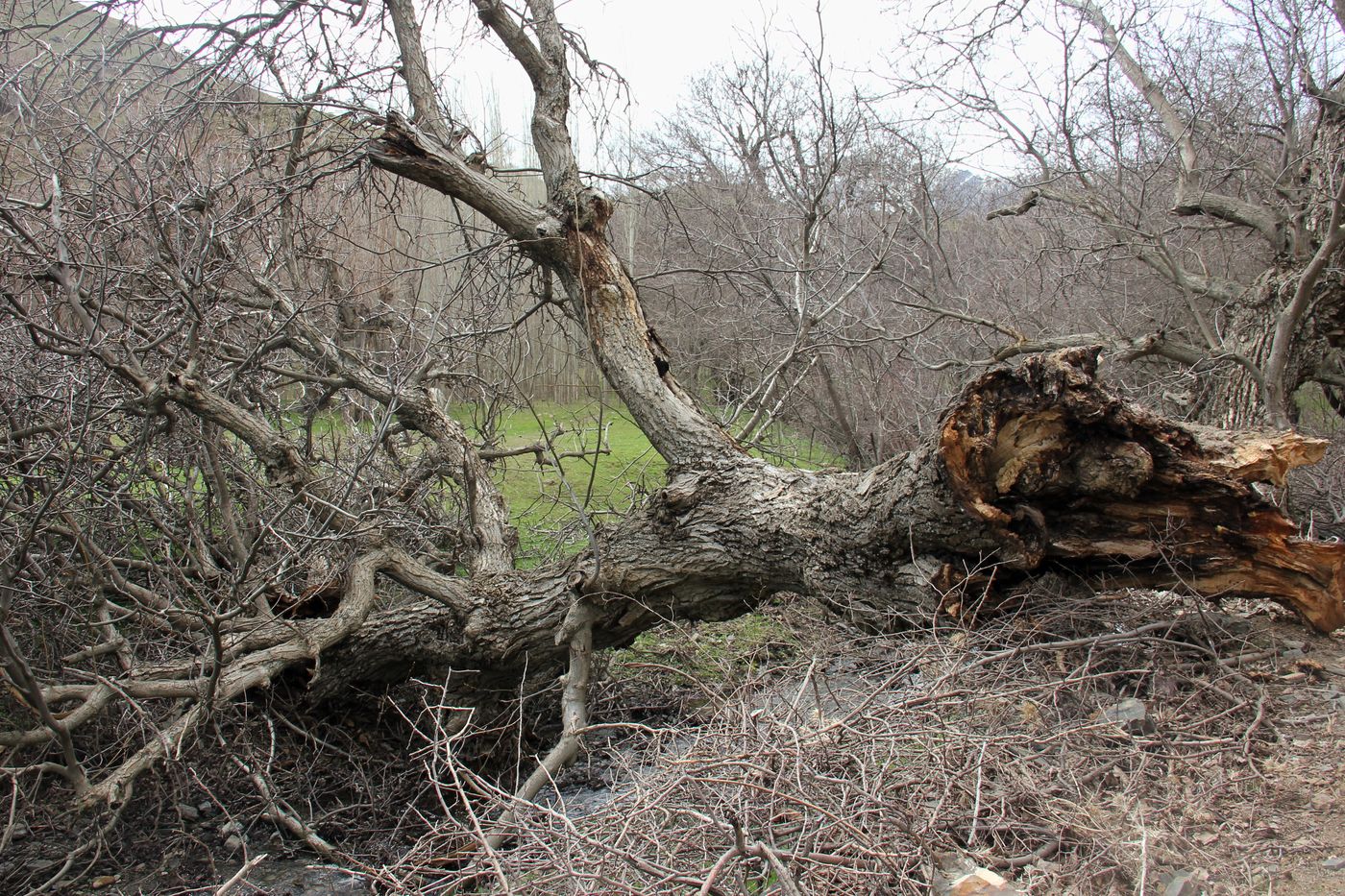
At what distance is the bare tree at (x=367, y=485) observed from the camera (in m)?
3.53

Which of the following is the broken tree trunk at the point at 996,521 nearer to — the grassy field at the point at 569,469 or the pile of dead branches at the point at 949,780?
the pile of dead branches at the point at 949,780

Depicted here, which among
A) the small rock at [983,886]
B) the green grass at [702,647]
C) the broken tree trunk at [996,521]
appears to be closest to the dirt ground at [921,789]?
the small rock at [983,886]

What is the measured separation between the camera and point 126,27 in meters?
5.09

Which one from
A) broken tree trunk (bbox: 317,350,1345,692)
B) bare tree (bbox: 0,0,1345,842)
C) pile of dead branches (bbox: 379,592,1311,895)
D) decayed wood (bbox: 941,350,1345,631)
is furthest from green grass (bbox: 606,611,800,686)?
decayed wood (bbox: 941,350,1345,631)

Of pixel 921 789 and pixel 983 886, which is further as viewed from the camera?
pixel 921 789

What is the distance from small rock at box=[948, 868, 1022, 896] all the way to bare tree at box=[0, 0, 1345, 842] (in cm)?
139

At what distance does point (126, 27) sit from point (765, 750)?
17.3 feet

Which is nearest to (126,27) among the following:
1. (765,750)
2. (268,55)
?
(268,55)

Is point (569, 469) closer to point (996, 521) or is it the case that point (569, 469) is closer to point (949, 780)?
point (996, 521)

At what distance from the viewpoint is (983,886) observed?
2.32 metres

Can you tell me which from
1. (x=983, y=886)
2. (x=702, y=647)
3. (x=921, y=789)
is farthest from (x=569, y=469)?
(x=983, y=886)

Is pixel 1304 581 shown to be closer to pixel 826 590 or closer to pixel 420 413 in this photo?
pixel 826 590

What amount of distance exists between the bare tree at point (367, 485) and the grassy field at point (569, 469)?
93 centimetres

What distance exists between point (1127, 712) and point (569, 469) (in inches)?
313
